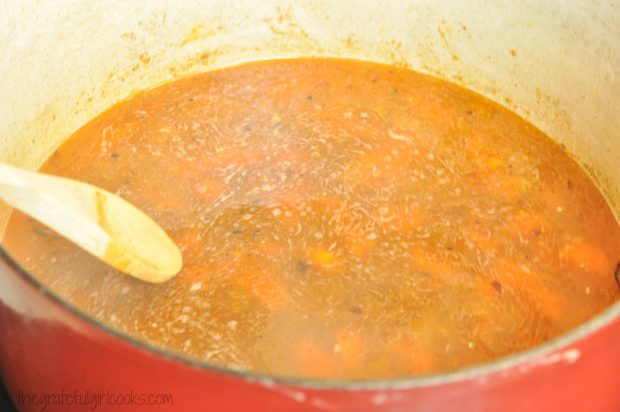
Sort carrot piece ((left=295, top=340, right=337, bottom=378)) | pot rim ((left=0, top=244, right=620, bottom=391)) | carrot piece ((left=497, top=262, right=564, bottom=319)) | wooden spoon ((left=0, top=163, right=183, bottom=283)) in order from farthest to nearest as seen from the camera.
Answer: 1. carrot piece ((left=497, top=262, right=564, bottom=319))
2. carrot piece ((left=295, top=340, right=337, bottom=378))
3. wooden spoon ((left=0, top=163, right=183, bottom=283))
4. pot rim ((left=0, top=244, right=620, bottom=391))

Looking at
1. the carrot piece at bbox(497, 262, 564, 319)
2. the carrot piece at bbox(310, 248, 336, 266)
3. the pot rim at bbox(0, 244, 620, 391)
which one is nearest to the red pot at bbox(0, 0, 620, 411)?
the pot rim at bbox(0, 244, 620, 391)

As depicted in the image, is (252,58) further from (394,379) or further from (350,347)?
(394,379)

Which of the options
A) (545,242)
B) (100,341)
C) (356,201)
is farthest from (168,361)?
(545,242)

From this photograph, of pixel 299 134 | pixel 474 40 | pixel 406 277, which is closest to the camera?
pixel 406 277

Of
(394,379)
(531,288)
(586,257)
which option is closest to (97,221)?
(394,379)

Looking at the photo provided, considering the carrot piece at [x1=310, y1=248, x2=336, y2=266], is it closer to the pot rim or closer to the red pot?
the red pot

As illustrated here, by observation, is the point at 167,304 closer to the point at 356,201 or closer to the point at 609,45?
the point at 356,201

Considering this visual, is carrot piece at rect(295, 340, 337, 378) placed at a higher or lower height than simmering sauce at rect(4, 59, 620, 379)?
lower

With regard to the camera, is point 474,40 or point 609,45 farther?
point 474,40
